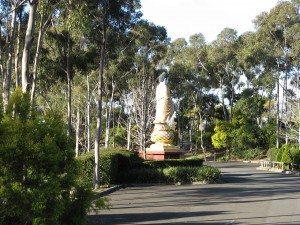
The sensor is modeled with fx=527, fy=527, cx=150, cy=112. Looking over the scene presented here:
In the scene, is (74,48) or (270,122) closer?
(74,48)

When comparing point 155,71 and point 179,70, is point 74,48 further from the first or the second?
point 179,70

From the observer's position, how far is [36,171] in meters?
7.60

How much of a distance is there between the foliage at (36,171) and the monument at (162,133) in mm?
22876

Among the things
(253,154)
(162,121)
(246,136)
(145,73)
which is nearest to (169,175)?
(162,121)

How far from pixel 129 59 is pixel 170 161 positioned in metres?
13.2

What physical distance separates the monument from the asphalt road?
8.68m

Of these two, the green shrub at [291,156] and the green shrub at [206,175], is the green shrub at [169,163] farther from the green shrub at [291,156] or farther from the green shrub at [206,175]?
the green shrub at [291,156]

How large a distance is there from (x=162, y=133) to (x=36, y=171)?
25050 mm

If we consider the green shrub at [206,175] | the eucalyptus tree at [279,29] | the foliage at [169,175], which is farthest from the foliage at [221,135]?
the foliage at [169,175]

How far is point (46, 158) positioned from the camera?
7605 millimetres

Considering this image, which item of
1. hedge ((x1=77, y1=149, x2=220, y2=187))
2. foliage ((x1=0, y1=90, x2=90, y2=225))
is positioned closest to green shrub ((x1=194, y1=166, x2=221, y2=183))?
hedge ((x1=77, y1=149, x2=220, y2=187))

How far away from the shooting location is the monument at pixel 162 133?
30.9 metres

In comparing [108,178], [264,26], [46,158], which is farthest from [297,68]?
[46,158]

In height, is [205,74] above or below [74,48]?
above
